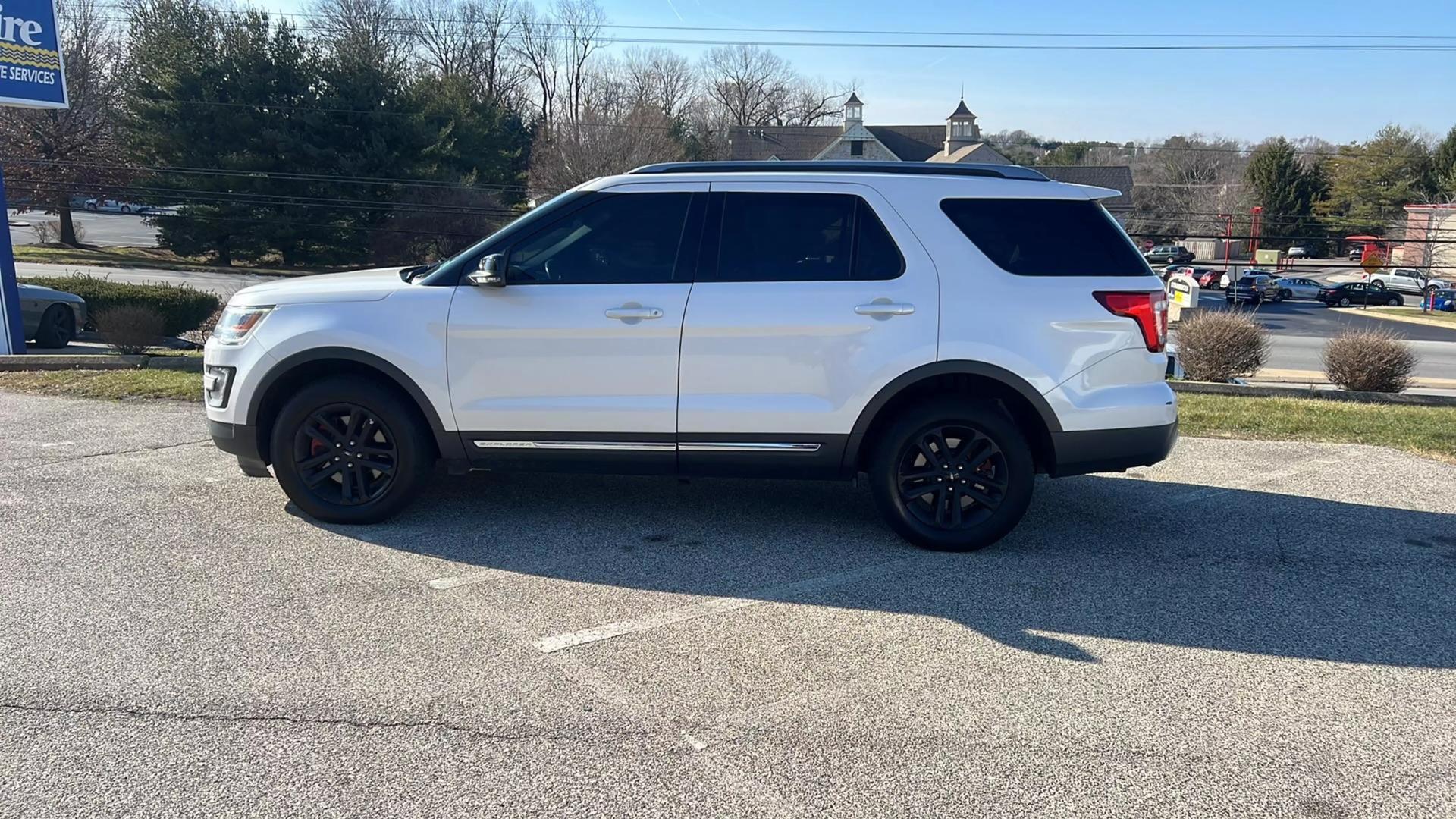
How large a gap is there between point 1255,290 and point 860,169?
146 ft

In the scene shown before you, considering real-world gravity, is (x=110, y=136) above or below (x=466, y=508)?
above

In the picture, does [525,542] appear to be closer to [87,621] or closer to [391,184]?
[87,621]

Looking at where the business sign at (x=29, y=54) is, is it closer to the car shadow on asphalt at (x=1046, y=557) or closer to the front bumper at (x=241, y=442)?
the front bumper at (x=241, y=442)

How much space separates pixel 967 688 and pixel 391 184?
142ft

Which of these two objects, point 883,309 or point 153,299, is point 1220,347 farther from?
point 153,299

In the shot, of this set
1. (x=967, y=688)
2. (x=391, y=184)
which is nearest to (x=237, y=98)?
(x=391, y=184)

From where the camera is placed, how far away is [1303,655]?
403 cm

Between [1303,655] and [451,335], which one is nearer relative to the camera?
[1303,655]

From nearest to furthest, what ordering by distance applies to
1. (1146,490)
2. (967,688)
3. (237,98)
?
(967,688), (1146,490), (237,98)

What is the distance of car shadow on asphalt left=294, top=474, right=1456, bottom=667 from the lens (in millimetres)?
4328

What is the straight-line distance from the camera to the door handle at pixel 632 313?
510 cm

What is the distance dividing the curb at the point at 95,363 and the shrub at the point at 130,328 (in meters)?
0.72

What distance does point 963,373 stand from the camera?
5098mm

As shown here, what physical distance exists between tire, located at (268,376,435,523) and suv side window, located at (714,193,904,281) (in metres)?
1.89
